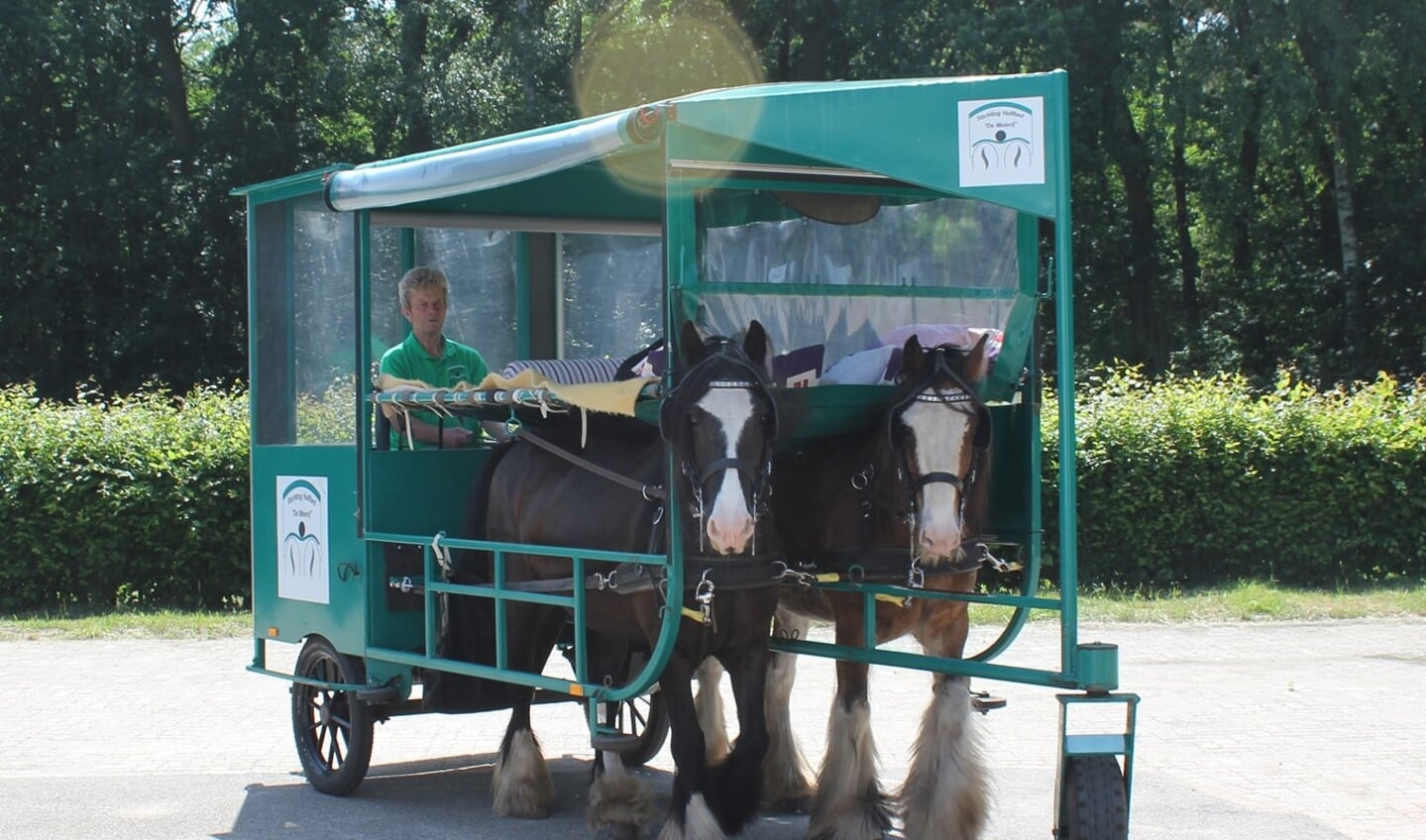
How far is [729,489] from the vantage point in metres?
5.34

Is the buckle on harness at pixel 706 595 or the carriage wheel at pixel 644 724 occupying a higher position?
the buckle on harness at pixel 706 595

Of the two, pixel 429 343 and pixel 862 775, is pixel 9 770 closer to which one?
pixel 429 343

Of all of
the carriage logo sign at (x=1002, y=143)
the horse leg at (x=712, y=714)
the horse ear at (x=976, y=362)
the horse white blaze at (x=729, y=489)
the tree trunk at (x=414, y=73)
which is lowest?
the horse leg at (x=712, y=714)

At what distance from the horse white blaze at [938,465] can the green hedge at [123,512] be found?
9.74 meters

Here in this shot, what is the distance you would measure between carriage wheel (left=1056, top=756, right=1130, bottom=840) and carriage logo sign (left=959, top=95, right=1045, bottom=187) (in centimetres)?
191

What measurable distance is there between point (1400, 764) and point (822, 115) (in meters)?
4.77

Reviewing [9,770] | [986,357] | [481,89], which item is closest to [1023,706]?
[986,357]

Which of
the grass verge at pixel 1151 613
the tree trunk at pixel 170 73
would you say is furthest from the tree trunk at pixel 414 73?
the grass verge at pixel 1151 613

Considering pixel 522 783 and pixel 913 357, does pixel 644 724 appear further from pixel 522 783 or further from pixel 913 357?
pixel 913 357

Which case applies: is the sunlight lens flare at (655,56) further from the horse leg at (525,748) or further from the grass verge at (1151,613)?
the horse leg at (525,748)

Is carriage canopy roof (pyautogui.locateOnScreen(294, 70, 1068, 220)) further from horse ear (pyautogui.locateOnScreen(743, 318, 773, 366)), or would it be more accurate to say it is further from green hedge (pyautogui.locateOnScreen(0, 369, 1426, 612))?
green hedge (pyautogui.locateOnScreen(0, 369, 1426, 612))

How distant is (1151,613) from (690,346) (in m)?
8.47

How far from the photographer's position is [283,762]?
27.4ft

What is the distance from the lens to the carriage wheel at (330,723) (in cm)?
731
